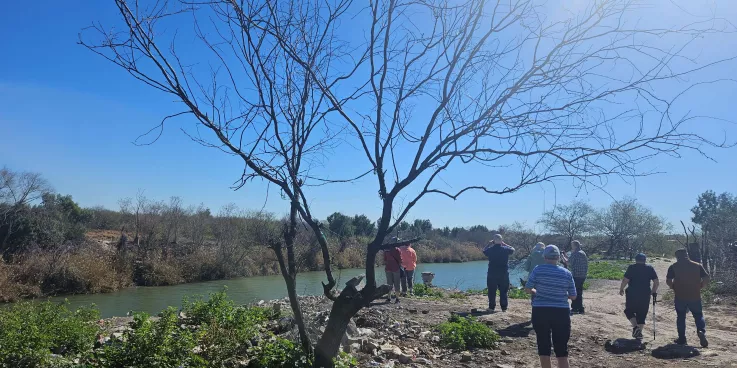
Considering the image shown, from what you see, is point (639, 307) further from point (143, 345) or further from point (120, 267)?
point (120, 267)

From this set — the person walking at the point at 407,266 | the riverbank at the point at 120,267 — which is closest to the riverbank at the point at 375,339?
the person walking at the point at 407,266

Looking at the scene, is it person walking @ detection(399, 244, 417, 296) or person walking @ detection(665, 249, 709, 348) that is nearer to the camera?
person walking @ detection(665, 249, 709, 348)

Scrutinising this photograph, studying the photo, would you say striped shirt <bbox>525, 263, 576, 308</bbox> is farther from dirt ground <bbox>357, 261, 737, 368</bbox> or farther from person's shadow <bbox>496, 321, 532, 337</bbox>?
person's shadow <bbox>496, 321, 532, 337</bbox>

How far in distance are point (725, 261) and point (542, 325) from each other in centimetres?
1501

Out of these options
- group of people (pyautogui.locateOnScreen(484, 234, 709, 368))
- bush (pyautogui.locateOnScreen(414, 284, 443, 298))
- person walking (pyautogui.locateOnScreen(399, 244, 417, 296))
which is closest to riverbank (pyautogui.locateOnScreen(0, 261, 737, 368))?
group of people (pyautogui.locateOnScreen(484, 234, 709, 368))

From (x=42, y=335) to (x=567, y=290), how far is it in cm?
554

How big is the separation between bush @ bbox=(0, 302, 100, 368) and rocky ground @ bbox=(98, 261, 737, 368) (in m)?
2.40

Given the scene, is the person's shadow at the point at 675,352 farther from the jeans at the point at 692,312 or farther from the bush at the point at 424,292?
the bush at the point at 424,292

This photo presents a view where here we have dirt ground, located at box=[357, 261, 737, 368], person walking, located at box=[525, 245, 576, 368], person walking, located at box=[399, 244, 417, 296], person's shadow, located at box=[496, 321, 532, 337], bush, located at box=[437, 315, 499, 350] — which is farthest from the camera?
person walking, located at box=[399, 244, 417, 296]

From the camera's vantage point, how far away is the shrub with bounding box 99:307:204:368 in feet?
15.2

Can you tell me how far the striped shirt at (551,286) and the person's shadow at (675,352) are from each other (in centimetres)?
271

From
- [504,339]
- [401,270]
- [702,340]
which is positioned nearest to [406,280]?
[401,270]

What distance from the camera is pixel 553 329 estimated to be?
5660 millimetres

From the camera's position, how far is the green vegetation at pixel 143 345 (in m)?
4.74
